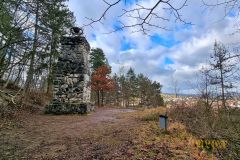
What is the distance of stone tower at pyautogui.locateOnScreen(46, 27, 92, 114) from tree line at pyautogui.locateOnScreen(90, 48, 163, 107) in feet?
42.1

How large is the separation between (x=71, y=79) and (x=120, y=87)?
93.3ft

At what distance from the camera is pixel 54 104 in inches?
608

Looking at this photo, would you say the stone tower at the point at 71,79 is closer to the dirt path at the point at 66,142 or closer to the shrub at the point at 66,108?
the shrub at the point at 66,108

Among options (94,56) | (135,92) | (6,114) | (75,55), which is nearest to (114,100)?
(135,92)

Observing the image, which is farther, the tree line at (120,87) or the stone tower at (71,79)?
the tree line at (120,87)

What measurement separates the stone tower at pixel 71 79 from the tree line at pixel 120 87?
12.8 m

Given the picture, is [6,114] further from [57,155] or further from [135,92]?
[135,92]

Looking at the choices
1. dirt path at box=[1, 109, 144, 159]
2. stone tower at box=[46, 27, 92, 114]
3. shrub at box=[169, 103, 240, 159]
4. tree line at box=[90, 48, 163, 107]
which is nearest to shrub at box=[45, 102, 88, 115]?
stone tower at box=[46, 27, 92, 114]

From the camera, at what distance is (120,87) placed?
44.2m

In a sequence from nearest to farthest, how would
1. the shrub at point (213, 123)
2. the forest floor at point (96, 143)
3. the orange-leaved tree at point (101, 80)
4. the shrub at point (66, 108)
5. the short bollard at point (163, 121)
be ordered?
the shrub at point (213, 123), the forest floor at point (96, 143), the short bollard at point (163, 121), the shrub at point (66, 108), the orange-leaved tree at point (101, 80)

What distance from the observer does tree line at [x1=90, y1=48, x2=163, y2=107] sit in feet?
99.7

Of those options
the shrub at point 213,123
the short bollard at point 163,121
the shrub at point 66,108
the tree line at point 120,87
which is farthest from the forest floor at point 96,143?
the tree line at point 120,87

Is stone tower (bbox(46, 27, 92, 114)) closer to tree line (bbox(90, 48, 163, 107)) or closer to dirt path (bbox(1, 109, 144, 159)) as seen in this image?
dirt path (bbox(1, 109, 144, 159))

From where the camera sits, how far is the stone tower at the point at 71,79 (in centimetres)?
1540
